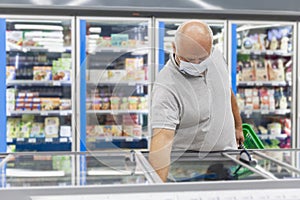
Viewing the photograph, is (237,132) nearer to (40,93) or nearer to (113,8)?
(113,8)

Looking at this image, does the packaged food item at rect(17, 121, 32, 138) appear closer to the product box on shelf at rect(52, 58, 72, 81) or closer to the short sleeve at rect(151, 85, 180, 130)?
the product box on shelf at rect(52, 58, 72, 81)

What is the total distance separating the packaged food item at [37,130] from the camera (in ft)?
14.8

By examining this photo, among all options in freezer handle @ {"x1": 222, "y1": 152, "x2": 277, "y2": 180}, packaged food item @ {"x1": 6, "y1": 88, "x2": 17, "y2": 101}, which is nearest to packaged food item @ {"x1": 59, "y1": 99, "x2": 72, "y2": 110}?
packaged food item @ {"x1": 6, "y1": 88, "x2": 17, "y2": 101}

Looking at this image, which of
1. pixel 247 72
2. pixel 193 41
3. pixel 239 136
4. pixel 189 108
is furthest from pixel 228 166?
pixel 247 72

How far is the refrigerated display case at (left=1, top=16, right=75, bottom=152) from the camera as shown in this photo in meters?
4.38

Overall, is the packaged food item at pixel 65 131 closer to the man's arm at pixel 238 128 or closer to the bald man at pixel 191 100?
the man's arm at pixel 238 128

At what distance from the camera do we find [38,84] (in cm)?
451

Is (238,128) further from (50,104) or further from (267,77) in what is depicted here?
(267,77)

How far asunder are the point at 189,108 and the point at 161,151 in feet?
1.39

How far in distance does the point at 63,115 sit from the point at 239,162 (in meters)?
3.40

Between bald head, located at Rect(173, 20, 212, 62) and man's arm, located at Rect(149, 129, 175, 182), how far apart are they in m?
0.30

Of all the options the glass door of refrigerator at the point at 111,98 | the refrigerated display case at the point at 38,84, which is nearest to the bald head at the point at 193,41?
the glass door of refrigerator at the point at 111,98

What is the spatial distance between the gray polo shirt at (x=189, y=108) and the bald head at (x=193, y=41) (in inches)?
9.3

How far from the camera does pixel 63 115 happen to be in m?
4.62
